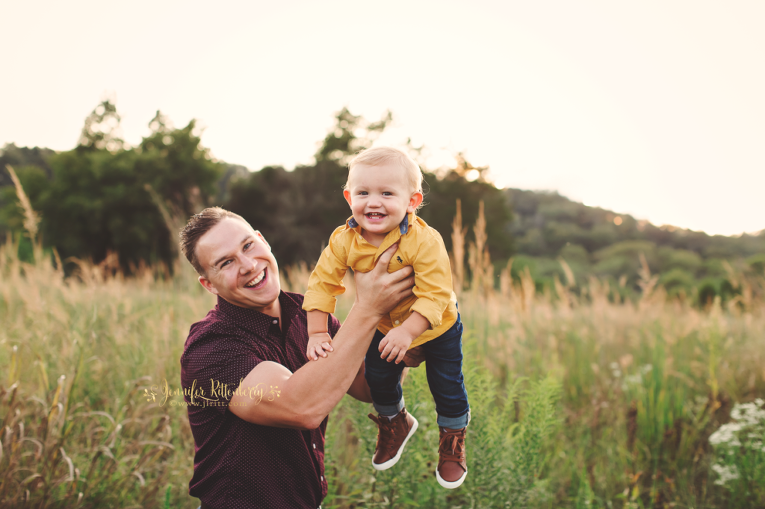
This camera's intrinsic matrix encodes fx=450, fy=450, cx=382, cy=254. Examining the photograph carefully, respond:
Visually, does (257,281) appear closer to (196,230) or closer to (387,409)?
(196,230)

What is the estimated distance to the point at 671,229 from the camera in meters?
42.4

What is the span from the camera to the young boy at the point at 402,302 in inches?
66.6

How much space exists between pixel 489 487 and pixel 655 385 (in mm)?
2938

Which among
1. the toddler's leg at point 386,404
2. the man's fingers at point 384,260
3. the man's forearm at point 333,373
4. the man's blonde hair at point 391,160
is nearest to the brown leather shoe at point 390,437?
Result: the toddler's leg at point 386,404

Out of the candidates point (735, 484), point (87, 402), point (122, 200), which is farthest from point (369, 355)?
point (122, 200)

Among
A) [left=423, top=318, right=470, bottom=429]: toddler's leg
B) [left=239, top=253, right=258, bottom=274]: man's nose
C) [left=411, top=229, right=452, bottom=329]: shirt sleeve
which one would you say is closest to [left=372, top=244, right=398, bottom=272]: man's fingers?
[left=411, top=229, right=452, bottom=329]: shirt sleeve

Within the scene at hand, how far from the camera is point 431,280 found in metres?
1.70

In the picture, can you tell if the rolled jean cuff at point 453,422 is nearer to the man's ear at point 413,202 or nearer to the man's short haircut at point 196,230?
the man's ear at point 413,202

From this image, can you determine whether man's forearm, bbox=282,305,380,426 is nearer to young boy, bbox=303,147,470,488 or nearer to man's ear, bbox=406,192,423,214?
young boy, bbox=303,147,470,488

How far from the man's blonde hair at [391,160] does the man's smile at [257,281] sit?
1.90 ft

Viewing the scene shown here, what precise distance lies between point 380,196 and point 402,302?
449 mm

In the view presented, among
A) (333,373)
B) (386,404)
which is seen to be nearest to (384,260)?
(333,373)

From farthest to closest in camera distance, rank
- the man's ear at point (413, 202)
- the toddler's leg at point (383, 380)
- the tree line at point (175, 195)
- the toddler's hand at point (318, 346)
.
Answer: the tree line at point (175, 195)
the toddler's leg at point (383, 380)
the man's ear at point (413, 202)
the toddler's hand at point (318, 346)

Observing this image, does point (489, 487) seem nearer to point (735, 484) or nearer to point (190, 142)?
point (735, 484)
